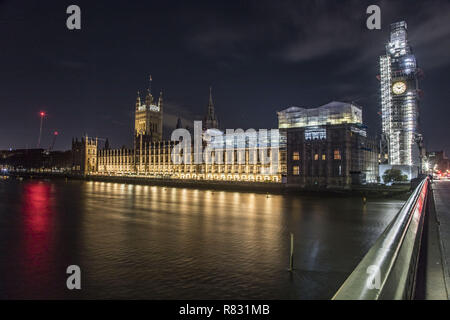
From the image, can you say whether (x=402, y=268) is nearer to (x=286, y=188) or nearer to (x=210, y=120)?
(x=286, y=188)

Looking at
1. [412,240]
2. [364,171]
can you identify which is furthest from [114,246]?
[364,171]

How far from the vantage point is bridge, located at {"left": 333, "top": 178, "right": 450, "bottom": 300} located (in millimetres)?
4137

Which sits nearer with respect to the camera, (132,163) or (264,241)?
(264,241)

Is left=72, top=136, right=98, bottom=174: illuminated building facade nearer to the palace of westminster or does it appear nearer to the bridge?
the palace of westminster

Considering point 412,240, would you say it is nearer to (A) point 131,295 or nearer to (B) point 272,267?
(B) point 272,267

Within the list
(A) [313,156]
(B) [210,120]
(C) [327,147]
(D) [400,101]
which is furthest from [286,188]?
(B) [210,120]

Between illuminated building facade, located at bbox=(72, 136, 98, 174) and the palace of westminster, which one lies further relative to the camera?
illuminated building facade, located at bbox=(72, 136, 98, 174)

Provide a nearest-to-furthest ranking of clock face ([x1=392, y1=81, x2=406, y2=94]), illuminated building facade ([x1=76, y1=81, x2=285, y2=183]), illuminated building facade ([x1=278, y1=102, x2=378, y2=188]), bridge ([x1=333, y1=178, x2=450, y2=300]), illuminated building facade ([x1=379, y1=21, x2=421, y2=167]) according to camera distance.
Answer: bridge ([x1=333, y1=178, x2=450, y2=300]) → illuminated building facade ([x1=278, y1=102, x2=378, y2=188]) → illuminated building facade ([x1=76, y1=81, x2=285, y2=183]) → illuminated building facade ([x1=379, y1=21, x2=421, y2=167]) → clock face ([x1=392, y1=81, x2=406, y2=94])

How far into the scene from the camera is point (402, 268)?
516cm

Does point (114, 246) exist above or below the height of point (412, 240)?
below

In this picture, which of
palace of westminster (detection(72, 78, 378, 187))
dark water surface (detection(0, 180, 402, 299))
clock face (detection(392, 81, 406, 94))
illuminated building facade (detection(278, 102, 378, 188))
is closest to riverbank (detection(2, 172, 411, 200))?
illuminated building facade (detection(278, 102, 378, 188))
